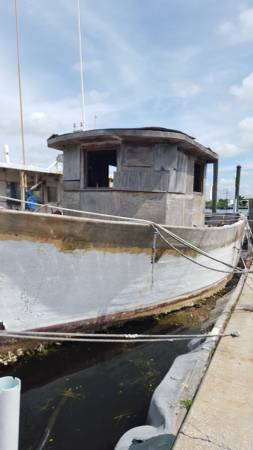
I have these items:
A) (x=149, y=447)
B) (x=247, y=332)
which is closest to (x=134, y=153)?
(x=247, y=332)

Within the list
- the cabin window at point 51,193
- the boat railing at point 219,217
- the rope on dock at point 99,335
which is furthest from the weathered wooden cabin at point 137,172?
the boat railing at point 219,217

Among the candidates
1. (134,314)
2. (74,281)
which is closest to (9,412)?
(74,281)

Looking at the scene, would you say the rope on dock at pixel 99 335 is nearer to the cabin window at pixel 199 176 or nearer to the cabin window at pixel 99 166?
the cabin window at pixel 99 166

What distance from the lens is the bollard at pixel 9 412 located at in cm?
218

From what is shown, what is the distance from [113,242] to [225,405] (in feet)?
9.34

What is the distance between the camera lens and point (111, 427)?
350 centimetres

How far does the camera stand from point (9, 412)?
2221 mm

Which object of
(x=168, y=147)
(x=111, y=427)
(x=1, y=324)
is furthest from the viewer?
(x=168, y=147)

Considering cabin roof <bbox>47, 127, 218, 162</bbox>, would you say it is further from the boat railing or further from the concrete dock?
the boat railing

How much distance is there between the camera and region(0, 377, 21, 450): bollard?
2.18 m

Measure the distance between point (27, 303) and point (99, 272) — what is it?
3.81 ft

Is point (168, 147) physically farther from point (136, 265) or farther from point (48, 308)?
point (48, 308)

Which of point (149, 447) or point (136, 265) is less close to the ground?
point (136, 265)

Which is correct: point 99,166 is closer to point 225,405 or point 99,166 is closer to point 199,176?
point 199,176
